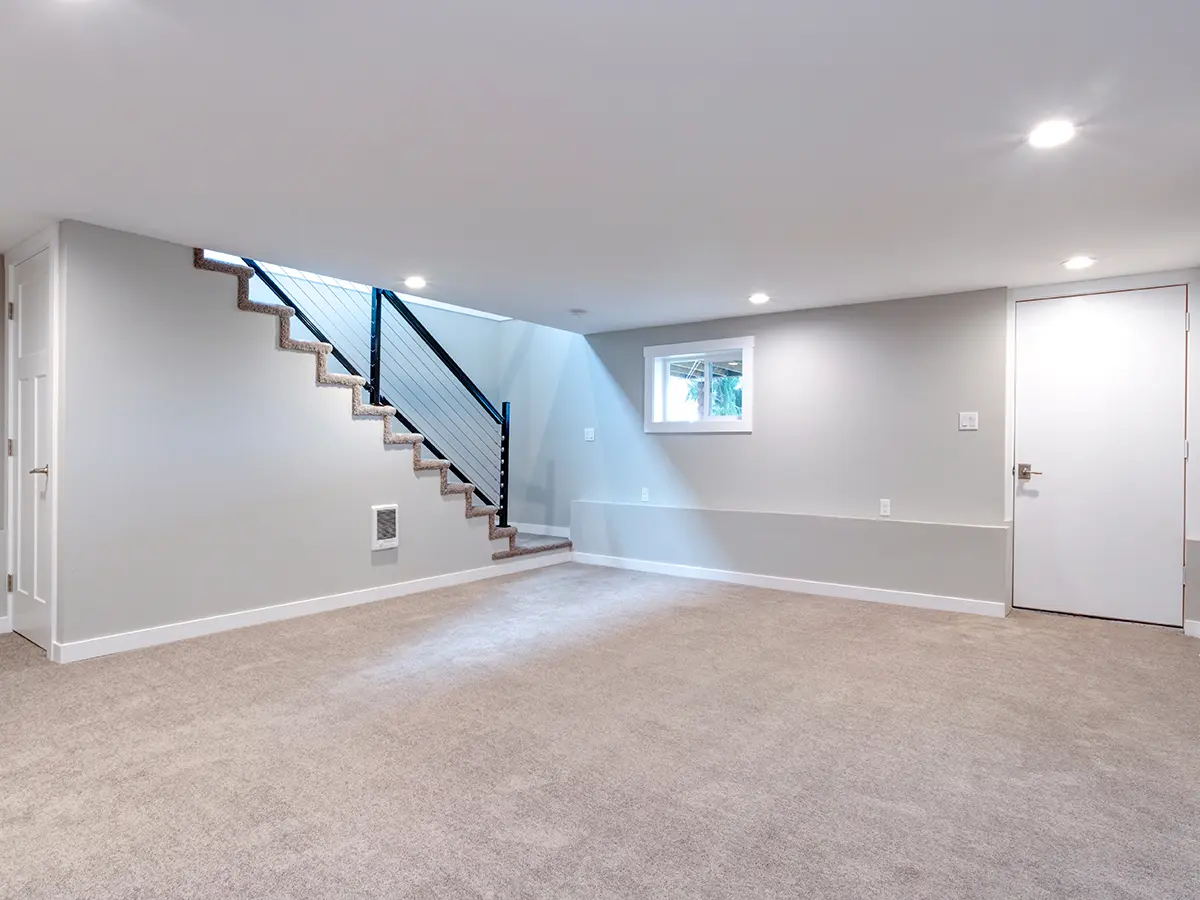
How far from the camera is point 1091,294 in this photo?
435 cm

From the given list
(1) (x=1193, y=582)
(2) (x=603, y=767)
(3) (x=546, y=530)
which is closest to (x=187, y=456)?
(2) (x=603, y=767)

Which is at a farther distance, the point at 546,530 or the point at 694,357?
the point at 546,530

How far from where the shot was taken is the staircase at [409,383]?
428 cm

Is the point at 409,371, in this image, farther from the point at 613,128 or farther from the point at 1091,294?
the point at 1091,294

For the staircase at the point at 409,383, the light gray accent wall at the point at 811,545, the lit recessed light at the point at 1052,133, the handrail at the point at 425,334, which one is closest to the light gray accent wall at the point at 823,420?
A: the light gray accent wall at the point at 811,545

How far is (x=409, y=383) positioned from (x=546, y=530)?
1930 mm

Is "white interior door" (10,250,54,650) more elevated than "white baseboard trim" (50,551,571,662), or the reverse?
"white interior door" (10,250,54,650)

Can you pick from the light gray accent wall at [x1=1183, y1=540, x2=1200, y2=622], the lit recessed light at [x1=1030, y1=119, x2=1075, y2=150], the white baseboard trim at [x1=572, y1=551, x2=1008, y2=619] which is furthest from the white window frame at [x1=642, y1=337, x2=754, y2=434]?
the lit recessed light at [x1=1030, y1=119, x2=1075, y2=150]

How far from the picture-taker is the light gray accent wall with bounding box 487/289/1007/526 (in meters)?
4.70

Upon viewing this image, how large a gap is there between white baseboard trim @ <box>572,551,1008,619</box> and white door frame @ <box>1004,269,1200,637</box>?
289 mm

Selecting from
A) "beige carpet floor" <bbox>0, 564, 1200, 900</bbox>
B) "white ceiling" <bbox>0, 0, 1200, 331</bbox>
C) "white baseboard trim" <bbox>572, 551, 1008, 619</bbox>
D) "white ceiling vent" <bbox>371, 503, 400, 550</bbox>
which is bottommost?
"beige carpet floor" <bbox>0, 564, 1200, 900</bbox>

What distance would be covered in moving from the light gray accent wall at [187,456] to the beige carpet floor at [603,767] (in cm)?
40

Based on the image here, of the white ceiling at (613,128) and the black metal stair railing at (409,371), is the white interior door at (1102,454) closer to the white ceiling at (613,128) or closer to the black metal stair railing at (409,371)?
the white ceiling at (613,128)

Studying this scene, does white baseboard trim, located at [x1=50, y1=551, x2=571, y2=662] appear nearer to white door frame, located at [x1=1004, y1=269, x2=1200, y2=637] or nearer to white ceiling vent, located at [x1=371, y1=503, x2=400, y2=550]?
white ceiling vent, located at [x1=371, y1=503, x2=400, y2=550]
